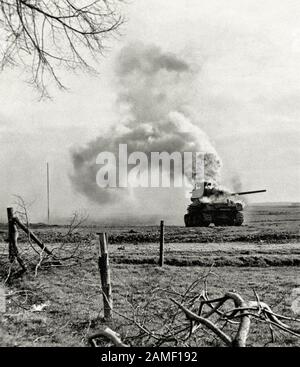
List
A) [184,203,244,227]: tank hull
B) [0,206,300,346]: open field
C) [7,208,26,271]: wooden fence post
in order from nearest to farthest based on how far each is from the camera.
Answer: [0,206,300,346]: open field < [7,208,26,271]: wooden fence post < [184,203,244,227]: tank hull

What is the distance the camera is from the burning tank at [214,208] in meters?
28.3

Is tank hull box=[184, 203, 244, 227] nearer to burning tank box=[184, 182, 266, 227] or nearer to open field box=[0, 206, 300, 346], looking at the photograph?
burning tank box=[184, 182, 266, 227]

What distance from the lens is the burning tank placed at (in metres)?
28.3

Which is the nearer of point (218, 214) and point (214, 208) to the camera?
point (214, 208)

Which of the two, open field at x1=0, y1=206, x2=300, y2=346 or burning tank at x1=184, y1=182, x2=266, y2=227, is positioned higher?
burning tank at x1=184, y1=182, x2=266, y2=227

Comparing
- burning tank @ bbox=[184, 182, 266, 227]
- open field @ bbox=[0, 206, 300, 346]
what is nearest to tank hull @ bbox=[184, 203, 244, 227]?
burning tank @ bbox=[184, 182, 266, 227]

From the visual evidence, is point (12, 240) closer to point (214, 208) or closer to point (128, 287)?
point (128, 287)

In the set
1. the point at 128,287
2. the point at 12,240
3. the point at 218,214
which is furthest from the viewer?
the point at 218,214

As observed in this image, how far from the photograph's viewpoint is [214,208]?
92.8 feet

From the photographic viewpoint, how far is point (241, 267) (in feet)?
38.2

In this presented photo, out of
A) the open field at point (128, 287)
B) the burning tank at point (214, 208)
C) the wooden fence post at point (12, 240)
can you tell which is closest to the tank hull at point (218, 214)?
the burning tank at point (214, 208)

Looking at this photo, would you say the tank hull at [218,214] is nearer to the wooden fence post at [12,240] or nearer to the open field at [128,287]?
the open field at [128,287]

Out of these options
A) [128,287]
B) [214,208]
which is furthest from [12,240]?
[214,208]
